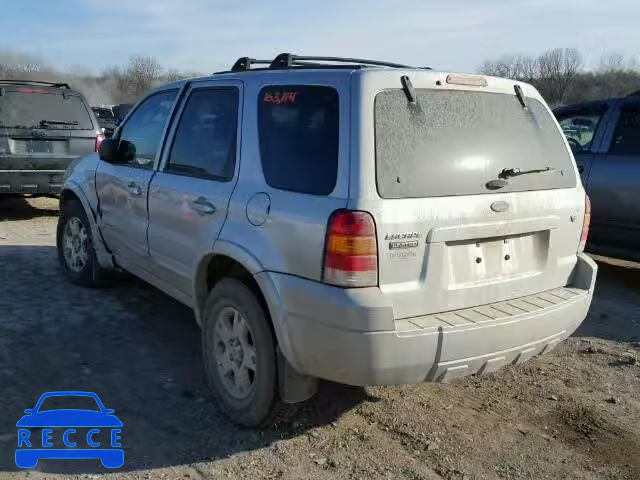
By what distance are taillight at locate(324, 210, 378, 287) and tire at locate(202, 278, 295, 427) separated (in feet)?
1.94

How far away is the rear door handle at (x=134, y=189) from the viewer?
453 cm

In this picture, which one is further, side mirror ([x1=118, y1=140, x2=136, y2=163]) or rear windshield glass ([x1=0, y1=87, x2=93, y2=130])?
rear windshield glass ([x1=0, y1=87, x2=93, y2=130])

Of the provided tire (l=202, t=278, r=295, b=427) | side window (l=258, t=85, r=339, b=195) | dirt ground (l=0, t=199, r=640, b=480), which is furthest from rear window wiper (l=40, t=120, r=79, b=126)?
side window (l=258, t=85, r=339, b=195)

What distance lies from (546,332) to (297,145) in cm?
162

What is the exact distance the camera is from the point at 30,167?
8.70 meters

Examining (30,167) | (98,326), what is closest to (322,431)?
(98,326)

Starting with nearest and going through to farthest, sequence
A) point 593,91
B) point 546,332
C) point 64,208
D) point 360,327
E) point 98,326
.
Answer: point 360,327, point 546,332, point 98,326, point 64,208, point 593,91

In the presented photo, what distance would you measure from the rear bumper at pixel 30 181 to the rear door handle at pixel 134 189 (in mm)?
4713

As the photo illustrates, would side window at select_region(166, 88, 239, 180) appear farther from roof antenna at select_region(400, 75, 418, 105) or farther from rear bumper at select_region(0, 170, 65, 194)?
rear bumper at select_region(0, 170, 65, 194)

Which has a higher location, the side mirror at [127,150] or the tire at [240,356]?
the side mirror at [127,150]

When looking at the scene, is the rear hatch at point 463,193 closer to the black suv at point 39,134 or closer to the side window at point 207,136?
the side window at point 207,136

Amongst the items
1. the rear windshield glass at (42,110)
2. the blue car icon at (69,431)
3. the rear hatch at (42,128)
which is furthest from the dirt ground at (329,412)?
the rear windshield glass at (42,110)

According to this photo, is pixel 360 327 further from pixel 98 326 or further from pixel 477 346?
pixel 98 326

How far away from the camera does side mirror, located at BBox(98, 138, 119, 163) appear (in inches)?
193
